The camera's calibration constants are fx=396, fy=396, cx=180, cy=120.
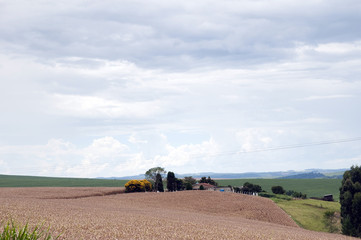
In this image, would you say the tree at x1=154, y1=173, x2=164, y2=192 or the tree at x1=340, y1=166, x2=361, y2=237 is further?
the tree at x1=154, y1=173, x2=164, y2=192

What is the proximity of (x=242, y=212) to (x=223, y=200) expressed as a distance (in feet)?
33.3

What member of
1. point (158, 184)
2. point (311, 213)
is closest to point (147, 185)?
point (158, 184)

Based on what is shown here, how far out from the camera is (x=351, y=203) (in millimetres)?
61969

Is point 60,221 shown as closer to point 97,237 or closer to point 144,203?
point 97,237

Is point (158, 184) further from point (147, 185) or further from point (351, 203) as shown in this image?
point (351, 203)

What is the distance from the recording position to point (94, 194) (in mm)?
80000

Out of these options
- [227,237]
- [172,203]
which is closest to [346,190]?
[172,203]

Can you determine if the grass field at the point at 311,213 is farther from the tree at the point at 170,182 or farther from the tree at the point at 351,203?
the tree at the point at 170,182

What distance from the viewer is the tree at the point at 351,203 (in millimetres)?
59938

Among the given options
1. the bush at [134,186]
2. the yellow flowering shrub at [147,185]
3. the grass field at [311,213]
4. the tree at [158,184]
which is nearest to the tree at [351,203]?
the grass field at [311,213]

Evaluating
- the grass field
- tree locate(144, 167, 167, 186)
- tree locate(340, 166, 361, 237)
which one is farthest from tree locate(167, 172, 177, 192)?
tree locate(340, 166, 361, 237)

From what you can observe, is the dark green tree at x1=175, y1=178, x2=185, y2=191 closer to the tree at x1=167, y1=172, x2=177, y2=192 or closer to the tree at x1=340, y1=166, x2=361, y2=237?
the tree at x1=167, y1=172, x2=177, y2=192

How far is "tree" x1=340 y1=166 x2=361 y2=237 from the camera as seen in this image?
59.9m

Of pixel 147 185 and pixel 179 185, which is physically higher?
pixel 147 185
